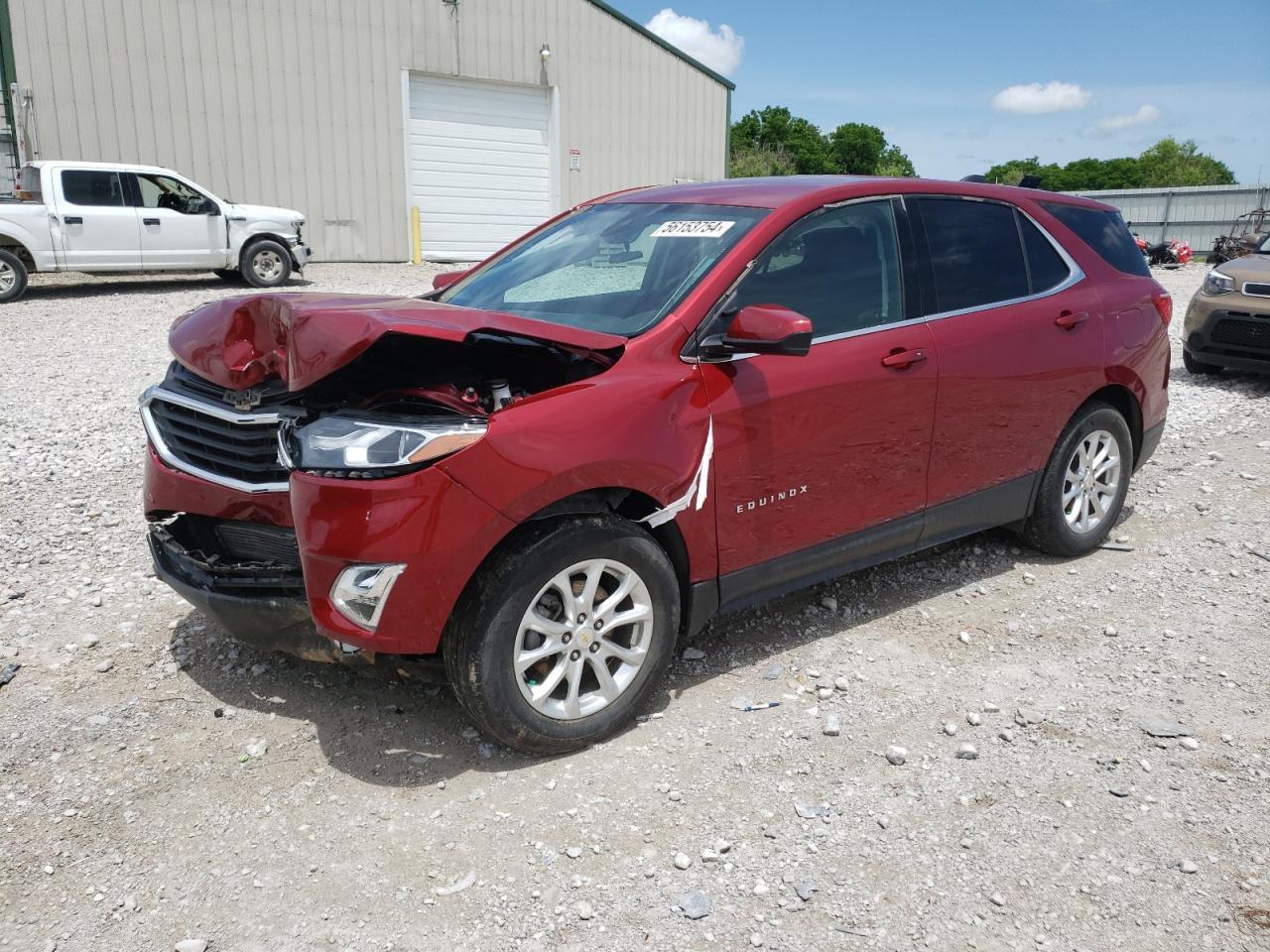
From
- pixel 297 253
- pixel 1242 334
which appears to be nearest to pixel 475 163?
pixel 297 253

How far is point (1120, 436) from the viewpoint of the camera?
5066 millimetres

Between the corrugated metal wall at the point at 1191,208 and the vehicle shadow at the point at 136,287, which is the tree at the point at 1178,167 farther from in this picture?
the vehicle shadow at the point at 136,287

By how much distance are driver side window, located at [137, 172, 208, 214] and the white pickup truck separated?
0.04ft

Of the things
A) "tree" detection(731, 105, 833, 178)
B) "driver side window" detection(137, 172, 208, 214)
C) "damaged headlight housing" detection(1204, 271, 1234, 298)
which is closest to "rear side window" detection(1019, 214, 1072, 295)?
"damaged headlight housing" detection(1204, 271, 1234, 298)

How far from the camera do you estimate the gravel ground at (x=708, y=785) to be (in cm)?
260

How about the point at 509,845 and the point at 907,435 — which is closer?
the point at 509,845

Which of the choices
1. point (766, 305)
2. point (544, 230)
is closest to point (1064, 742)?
point (766, 305)

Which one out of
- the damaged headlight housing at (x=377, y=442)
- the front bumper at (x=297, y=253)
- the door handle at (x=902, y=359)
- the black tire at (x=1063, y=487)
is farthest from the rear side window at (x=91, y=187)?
the black tire at (x=1063, y=487)

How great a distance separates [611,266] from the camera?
3.95 m

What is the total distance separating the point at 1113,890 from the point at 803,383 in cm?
185

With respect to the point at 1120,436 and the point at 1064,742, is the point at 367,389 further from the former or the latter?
the point at 1120,436

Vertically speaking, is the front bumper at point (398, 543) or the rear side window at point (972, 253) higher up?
the rear side window at point (972, 253)

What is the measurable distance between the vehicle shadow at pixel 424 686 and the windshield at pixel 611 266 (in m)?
1.43

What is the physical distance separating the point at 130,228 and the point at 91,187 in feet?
2.25
